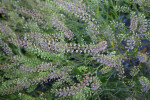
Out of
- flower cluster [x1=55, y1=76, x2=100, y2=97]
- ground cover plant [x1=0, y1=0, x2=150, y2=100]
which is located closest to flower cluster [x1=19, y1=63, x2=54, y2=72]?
ground cover plant [x1=0, y1=0, x2=150, y2=100]

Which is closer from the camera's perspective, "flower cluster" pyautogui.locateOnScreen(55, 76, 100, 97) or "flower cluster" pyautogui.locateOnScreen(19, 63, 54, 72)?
"flower cluster" pyautogui.locateOnScreen(55, 76, 100, 97)

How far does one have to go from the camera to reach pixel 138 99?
1.89 m

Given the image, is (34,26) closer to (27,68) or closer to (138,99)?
(27,68)

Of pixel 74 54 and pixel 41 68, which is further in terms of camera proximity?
pixel 74 54

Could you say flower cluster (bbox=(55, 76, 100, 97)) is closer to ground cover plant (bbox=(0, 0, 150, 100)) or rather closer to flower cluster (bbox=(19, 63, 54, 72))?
ground cover plant (bbox=(0, 0, 150, 100))

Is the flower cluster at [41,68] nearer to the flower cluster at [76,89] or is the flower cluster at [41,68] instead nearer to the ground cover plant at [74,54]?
the ground cover plant at [74,54]

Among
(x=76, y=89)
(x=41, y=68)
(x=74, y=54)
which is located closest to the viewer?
(x=76, y=89)

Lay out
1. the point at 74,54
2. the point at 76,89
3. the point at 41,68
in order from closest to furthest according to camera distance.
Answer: the point at 76,89, the point at 41,68, the point at 74,54

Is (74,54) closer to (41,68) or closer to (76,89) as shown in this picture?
(41,68)

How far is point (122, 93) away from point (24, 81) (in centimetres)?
121

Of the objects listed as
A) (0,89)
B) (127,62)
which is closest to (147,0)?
(127,62)

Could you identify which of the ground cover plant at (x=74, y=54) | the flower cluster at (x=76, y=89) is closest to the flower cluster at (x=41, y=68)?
the ground cover plant at (x=74, y=54)

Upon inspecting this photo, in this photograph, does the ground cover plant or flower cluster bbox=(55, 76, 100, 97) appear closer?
A: flower cluster bbox=(55, 76, 100, 97)

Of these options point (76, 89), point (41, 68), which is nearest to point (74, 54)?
point (41, 68)
